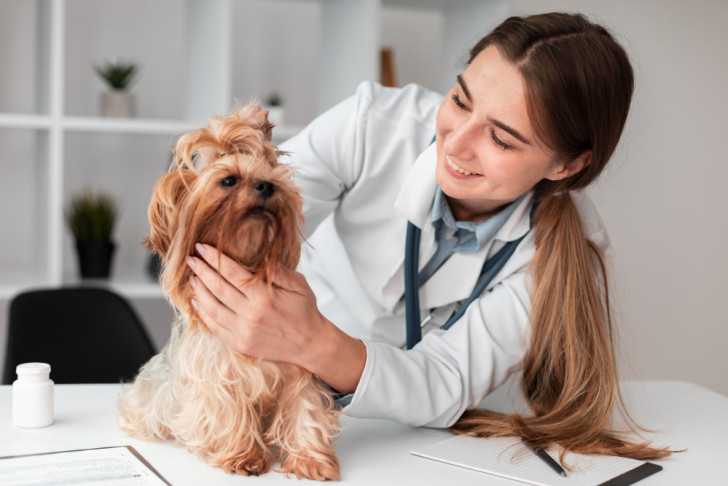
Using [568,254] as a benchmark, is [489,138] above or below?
above

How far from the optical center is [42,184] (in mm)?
2766

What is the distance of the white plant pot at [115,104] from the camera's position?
271 centimetres

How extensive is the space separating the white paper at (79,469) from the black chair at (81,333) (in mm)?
851

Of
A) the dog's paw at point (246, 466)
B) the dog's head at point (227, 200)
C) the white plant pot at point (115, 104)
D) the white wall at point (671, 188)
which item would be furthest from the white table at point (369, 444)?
the white wall at point (671, 188)

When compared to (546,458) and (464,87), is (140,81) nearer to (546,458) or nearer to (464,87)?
(464,87)

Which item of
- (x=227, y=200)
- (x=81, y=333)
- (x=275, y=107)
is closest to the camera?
(x=227, y=200)

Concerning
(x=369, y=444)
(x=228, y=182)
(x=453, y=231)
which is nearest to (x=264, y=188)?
(x=228, y=182)

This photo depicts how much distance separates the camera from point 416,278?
5.06ft

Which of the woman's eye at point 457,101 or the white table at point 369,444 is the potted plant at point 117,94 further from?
the woman's eye at point 457,101

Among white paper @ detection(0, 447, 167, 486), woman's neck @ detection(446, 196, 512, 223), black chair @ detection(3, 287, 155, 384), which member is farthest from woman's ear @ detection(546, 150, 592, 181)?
black chair @ detection(3, 287, 155, 384)

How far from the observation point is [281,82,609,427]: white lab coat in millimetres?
1380

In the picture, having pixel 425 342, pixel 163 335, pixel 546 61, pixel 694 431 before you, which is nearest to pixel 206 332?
Result: pixel 425 342

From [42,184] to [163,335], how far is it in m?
0.75

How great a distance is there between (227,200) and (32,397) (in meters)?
0.53
